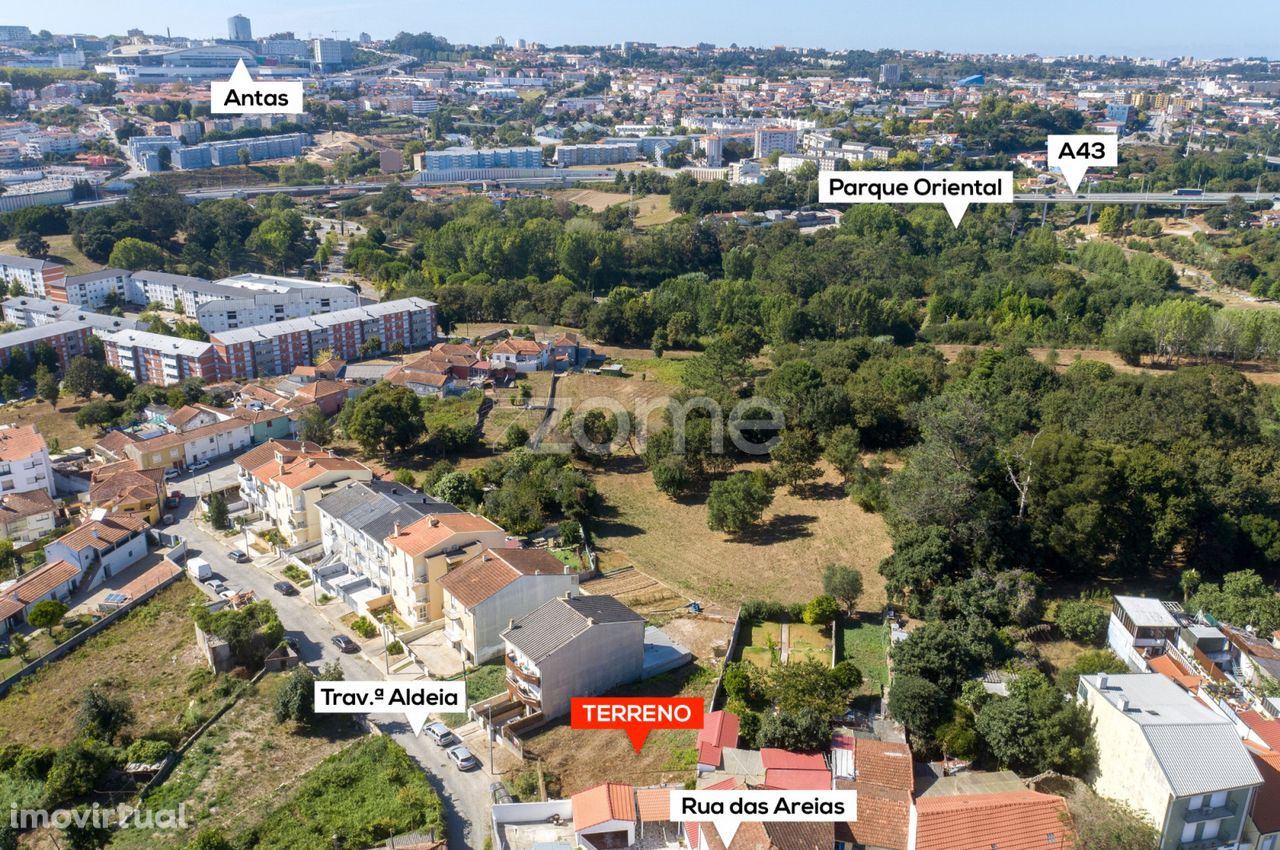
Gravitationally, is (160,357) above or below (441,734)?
above

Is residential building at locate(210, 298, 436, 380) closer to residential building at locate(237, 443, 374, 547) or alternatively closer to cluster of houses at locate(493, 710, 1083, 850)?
residential building at locate(237, 443, 374, 547)

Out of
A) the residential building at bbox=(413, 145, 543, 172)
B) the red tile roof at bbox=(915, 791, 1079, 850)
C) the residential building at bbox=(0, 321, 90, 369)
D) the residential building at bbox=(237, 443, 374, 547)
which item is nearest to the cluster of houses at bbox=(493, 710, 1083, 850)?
the red tile roof at bbox=(915, 791, 1079, 850)

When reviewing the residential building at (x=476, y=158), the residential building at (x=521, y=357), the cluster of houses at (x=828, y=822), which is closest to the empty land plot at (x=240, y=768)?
the cluster of houses at (x=828, y=822)

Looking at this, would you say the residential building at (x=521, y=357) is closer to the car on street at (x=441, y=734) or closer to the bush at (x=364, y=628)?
the bush at (x=364, y=628)

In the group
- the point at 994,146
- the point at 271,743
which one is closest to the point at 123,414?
the point at 271,743

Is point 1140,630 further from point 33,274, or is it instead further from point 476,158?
point 476,158

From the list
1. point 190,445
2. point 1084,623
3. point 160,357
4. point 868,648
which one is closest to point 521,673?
point 868,648

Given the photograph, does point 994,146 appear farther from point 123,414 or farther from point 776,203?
point 123,414
